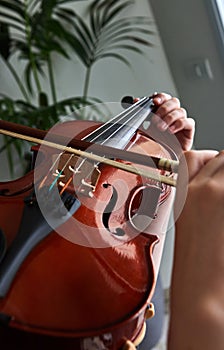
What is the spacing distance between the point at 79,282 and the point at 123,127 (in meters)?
0.44

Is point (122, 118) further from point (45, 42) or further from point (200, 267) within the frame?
point (45, 42)

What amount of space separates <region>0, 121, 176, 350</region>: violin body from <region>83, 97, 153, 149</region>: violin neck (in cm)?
17

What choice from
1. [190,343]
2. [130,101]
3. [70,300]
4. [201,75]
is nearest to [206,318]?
[190,343]

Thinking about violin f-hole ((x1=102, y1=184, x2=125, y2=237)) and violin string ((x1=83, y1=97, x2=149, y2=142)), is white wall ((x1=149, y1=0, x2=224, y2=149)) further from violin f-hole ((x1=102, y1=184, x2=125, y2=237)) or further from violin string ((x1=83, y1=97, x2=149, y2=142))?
violin f-hole ((x1=102, y1=184, x2=125, y2=237))

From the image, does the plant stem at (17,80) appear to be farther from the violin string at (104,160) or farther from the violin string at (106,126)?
the violin string at (104,160)

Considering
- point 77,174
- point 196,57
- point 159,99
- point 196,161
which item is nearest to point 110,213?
point 77,174

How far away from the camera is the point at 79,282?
474 mm

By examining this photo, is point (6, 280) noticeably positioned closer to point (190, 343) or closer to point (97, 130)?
point (190, 343)

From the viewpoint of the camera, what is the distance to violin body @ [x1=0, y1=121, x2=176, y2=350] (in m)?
0.43

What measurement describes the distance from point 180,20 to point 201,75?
0.23m

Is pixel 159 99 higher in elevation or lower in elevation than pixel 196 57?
higher

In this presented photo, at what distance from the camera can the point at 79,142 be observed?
65 cm

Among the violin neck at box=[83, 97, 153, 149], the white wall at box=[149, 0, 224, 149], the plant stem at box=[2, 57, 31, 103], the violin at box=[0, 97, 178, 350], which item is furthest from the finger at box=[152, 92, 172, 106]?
the white wall at box=[149, 0, 224, 149]

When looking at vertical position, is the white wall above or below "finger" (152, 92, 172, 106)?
below
